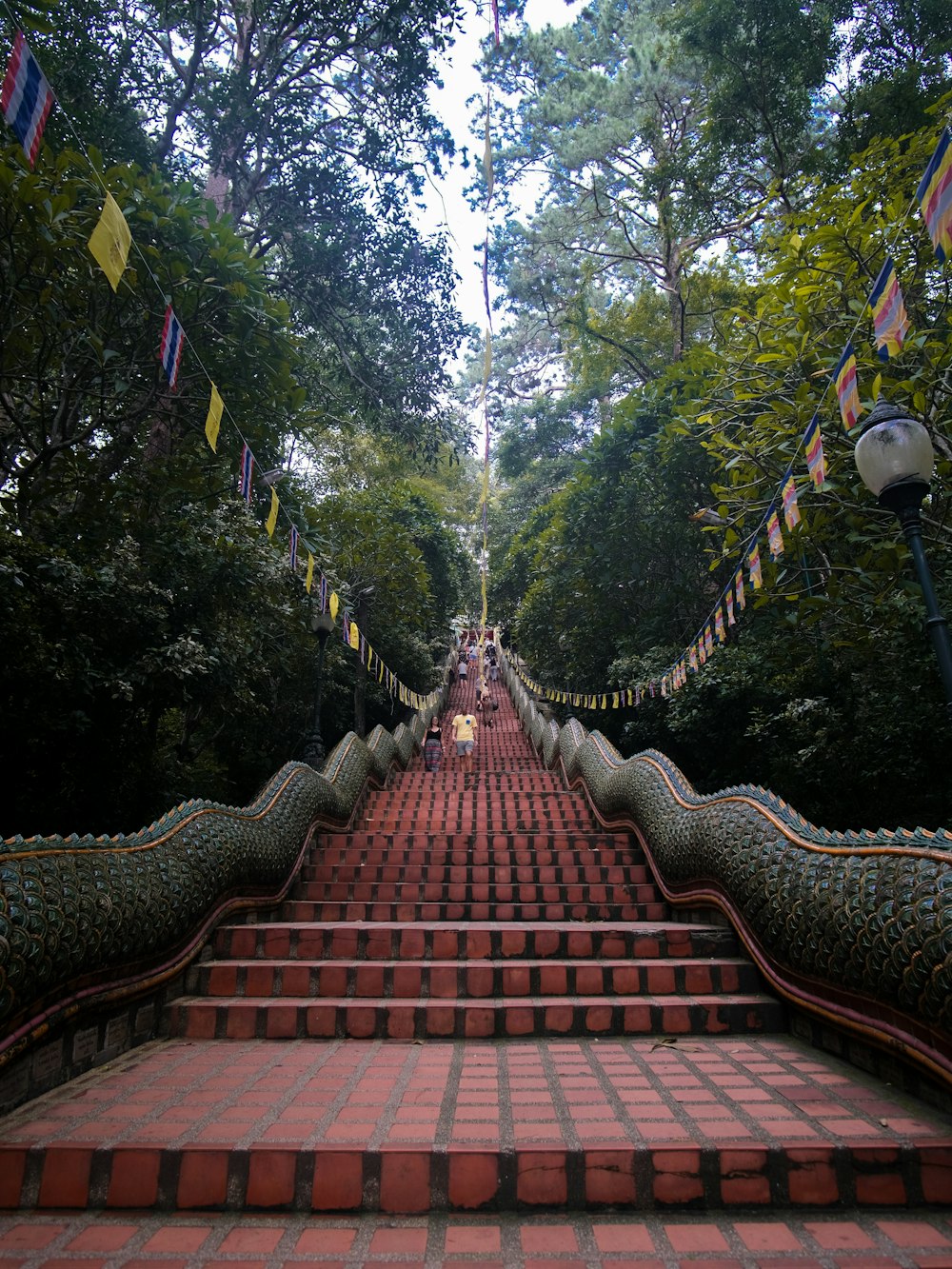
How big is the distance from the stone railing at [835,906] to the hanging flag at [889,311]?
2.19 m

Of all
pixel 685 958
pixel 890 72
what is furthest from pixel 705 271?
pixel 685 958

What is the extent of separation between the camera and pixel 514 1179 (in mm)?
2164

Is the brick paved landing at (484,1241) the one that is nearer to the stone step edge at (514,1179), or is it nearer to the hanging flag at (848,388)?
the stone step edge at (514,1179)

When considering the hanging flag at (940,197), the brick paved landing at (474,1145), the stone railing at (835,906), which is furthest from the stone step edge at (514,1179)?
the hanging flag at (940,197)

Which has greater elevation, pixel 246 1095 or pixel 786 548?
pixel 786 548

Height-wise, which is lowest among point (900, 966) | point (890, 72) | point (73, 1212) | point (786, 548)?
point (73, 1212)

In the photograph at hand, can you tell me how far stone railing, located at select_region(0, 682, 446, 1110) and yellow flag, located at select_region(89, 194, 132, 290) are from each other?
2.44 m

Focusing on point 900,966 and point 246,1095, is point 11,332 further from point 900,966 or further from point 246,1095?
point 900,966

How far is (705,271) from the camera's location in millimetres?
15242

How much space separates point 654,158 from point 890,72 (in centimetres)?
701

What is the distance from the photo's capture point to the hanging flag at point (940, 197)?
8.59ft

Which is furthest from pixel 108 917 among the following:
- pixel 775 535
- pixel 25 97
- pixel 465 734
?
pixel 465 734

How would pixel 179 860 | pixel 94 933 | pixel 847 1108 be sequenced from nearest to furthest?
pixel 847 1108, pixel 94 933, pixel 179 860

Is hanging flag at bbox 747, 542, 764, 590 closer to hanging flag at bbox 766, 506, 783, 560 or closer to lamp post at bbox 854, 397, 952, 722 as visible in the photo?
hanging flag at bbox 766, 506, 783, 560
